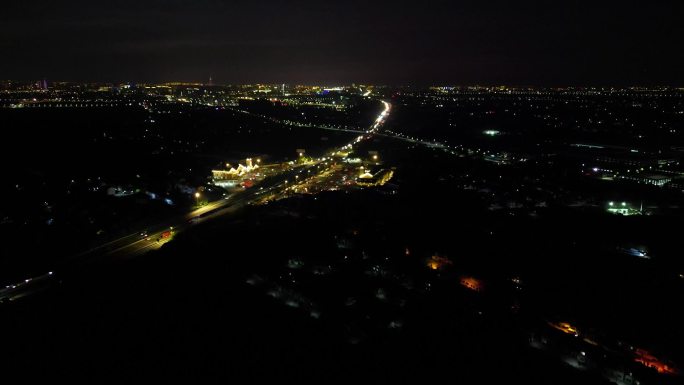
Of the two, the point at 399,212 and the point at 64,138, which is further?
the point at 64,138

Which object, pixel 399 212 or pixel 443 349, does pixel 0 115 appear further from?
pixel 443 349

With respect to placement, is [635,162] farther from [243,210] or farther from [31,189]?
[31,189]

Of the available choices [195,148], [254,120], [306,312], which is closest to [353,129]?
[254,120]

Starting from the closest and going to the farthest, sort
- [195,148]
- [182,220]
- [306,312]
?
[306,312], [182,220], [195,148]

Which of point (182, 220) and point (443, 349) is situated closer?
point (443, 349)

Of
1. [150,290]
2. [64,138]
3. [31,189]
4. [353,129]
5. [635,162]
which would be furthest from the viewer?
[353,129]

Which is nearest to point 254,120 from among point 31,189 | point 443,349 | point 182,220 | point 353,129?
point 353,129
